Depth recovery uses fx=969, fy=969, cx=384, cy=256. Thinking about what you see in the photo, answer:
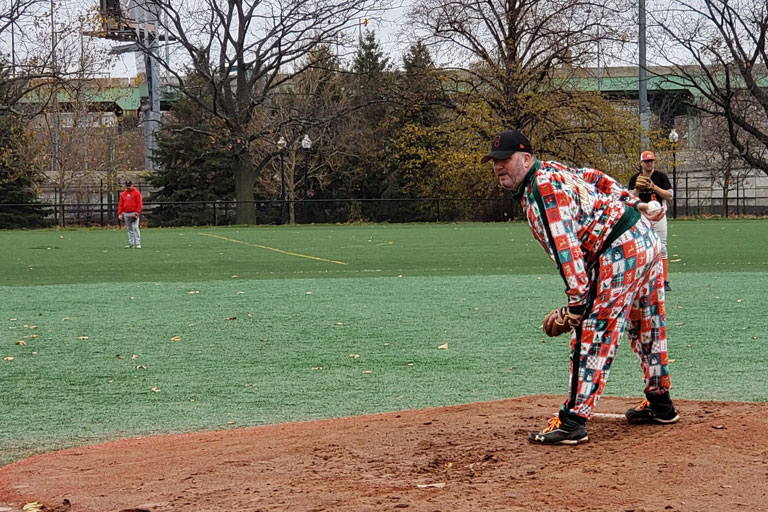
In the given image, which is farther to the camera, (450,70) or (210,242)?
(450,70)

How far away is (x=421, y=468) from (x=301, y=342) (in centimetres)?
524

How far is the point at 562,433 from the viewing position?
5.33 meters

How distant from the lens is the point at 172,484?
4.86 meters

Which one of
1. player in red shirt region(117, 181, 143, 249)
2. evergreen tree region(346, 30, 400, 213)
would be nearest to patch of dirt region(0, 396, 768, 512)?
player in red shirt region(117, 181, 143, 249)

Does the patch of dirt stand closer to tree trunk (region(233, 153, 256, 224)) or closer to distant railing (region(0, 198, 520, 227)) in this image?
distant railing (region(0, 198, 520, 227))

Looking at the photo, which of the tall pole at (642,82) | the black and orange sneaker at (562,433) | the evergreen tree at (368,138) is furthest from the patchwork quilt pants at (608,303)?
the evergreen tree at (368,138)

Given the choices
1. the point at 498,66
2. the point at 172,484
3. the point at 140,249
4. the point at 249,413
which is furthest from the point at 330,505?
the point at 498,66

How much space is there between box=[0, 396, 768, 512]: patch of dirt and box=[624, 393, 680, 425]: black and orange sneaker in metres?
0.08

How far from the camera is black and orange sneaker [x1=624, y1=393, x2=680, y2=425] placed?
19.0 feet

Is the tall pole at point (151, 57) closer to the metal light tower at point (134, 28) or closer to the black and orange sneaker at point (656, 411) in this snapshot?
the metal light tower at point (134, 28)

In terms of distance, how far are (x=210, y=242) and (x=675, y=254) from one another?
14083 mm

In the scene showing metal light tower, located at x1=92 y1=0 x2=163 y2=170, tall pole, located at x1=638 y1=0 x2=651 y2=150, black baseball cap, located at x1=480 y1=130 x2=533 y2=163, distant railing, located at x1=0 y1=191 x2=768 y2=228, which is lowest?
distant railing, located at x1=0 y1=191 x2=768 y2=228

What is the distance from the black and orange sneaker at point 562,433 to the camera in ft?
17.5

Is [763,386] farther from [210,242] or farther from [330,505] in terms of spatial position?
[210,242]
